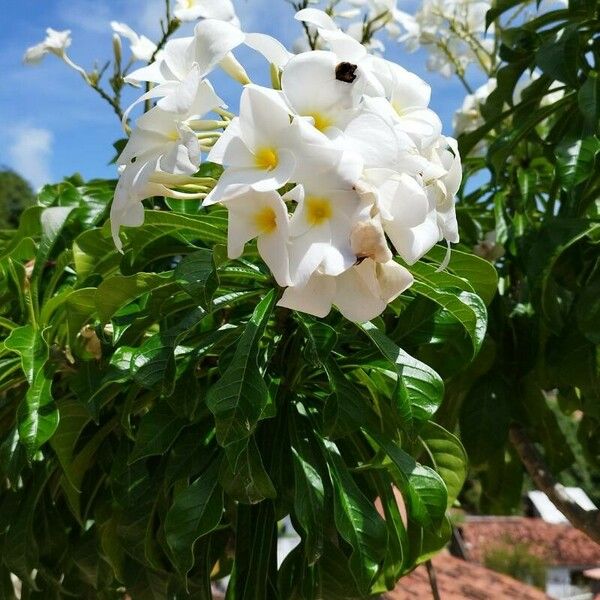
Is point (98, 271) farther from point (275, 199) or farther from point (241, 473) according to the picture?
point (275, 199)

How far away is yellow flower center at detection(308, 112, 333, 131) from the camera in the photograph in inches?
30.8

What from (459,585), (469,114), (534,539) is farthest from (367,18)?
(534,539)

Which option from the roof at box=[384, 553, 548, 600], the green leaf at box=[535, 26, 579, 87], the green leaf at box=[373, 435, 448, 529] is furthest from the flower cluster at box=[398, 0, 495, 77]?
the roof at box=[384, 553, 548, 600]

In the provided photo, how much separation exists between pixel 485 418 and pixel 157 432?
72cm

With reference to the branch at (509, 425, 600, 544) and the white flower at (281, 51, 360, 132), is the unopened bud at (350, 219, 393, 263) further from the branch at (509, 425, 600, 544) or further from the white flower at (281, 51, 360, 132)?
the branch at (509, 425, 600, 544)

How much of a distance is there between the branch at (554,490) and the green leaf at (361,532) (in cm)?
62

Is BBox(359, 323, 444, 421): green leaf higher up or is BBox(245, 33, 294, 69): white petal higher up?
BBox(245, 33, 294, 69): white petal

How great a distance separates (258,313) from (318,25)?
1.01 feet

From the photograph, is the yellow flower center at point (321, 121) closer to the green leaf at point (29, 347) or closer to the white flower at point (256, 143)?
the white flower at point (256, 143)

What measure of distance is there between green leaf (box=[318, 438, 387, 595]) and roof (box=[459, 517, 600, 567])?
908cm

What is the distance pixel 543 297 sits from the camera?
1.35 metres

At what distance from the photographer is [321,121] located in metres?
0.79

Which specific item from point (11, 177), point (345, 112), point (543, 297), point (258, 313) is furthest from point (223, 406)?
point (11, 177)

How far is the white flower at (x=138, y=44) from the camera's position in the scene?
1.46 m
